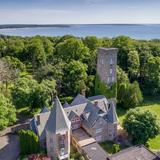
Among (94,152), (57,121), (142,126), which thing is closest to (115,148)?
(94,152)

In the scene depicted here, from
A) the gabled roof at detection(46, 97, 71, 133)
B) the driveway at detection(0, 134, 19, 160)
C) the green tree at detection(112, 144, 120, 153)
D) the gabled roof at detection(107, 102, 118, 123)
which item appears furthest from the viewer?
the gabled roof at detection(107, 102, 118, 123)

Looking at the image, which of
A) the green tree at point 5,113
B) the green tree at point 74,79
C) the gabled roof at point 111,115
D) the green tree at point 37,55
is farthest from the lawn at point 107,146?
the green tree at point 37,55

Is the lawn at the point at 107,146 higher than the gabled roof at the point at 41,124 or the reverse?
the reverse

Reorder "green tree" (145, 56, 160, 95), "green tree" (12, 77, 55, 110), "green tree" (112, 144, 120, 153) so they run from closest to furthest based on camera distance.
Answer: "green tree" (112, 144, 120, 153), "green tree" (12, 77, 55, 110), "green tree" (145, 56, 160, 95)

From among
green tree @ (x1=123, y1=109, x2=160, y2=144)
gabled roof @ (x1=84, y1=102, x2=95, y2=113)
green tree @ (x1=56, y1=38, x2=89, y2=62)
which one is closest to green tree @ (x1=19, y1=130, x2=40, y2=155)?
gabled roof @ (x1=84, y1=102, x2=95, y2=113)

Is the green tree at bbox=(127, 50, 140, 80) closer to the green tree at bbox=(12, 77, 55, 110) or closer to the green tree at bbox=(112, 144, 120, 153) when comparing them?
the green tree at bbox=(12, 77, 55, 110)

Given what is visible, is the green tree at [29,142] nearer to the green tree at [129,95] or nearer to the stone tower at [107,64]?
the stone tower at [107,64]
